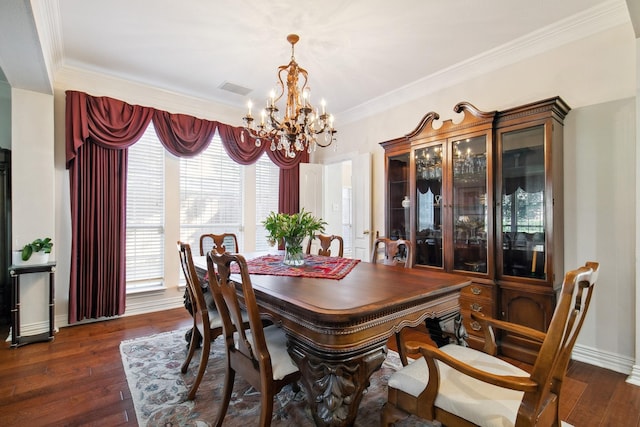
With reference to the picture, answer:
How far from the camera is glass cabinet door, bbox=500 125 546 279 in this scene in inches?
104

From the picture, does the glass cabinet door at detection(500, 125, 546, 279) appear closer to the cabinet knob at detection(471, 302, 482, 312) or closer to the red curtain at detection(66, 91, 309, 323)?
the cabinet knob at detection(471, 302, 482, 312)

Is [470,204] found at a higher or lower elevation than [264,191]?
lower

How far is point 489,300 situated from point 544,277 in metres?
0.49

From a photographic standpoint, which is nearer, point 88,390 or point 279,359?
point 279,359

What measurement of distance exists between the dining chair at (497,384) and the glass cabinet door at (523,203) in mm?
1513

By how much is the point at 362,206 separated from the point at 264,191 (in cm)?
163

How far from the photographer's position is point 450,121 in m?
3.21

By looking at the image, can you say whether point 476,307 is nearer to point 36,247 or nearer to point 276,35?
point 276,35

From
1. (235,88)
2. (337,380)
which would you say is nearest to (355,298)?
(337,380)

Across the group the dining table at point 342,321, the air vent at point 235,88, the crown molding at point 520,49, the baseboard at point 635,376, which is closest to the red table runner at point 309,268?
the dining table at point 342,321

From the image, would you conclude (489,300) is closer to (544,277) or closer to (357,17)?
(544,277)

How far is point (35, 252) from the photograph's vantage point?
3.02 meters

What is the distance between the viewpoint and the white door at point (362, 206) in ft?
14.4

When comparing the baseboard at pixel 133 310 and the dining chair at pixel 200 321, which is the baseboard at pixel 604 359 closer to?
the dining chair at pixel 200 321
